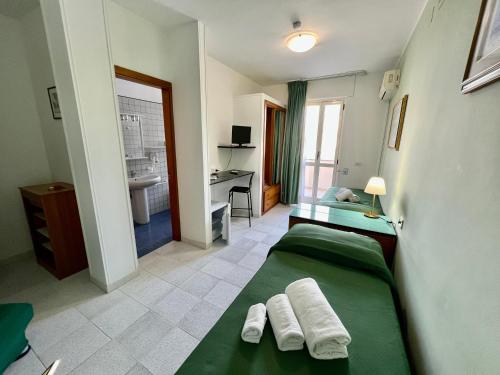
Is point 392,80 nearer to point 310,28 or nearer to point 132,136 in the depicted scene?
point 310,28

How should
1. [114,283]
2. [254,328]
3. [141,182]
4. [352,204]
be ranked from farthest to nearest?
1. [141,182]
2. [352,204]
3. [114,283]
4. [254,328]

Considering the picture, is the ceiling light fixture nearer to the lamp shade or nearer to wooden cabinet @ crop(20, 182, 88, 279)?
the lamp shade

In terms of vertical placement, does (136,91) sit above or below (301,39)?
below

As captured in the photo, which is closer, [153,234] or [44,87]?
[44,87]

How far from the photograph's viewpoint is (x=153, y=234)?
3.19m

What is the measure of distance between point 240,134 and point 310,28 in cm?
181

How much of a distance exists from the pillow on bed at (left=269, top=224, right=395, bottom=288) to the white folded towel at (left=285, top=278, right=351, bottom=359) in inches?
19.4

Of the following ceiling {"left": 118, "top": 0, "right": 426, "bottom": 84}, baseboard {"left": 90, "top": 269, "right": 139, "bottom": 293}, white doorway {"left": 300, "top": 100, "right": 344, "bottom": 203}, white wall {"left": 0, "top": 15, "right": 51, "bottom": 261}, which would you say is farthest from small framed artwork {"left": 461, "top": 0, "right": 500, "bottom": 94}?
white wall {"left": 0, "top": 15, "right": 51, "bottom": 261}

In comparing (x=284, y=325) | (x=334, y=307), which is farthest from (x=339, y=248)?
(x=284, y=325)

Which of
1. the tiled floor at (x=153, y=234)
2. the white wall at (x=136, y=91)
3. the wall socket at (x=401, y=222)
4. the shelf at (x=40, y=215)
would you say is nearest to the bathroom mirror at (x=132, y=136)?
the white wall at (x=136, y=91)

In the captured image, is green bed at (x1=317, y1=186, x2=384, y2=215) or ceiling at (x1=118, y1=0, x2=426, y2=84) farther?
green bed at (x1=317, y1=186, x2=384, y2=215)

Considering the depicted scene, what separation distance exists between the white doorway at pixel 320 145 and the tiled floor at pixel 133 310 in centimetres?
251

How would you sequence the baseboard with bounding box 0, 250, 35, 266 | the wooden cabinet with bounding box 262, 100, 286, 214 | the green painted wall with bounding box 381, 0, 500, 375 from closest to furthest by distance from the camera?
the green painted wall with bounding box 381, 0, 500, 375, the baseboard with bounding box 0, 250, 35, 266, the wooden cabinet with bounding box 262, 100, 286, 214

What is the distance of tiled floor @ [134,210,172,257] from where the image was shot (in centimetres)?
280
